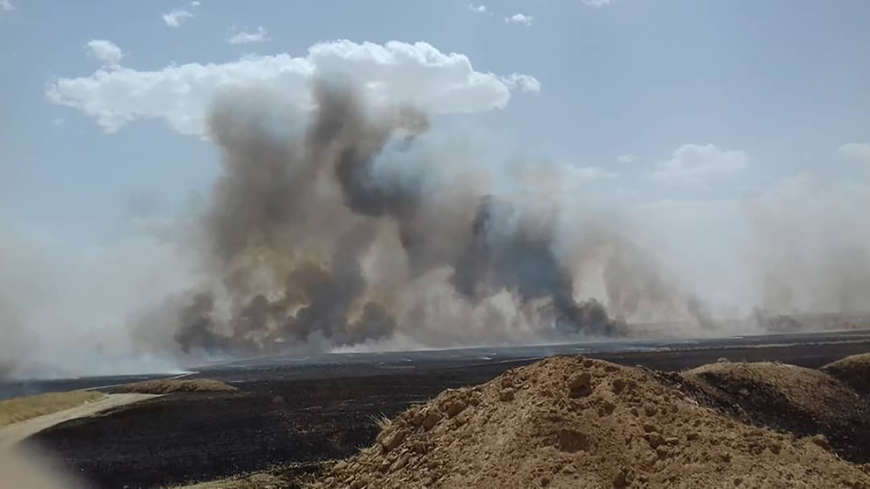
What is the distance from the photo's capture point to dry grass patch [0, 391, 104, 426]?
60.0 m

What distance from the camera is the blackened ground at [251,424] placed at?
117 feet

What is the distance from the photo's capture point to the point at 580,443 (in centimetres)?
1728

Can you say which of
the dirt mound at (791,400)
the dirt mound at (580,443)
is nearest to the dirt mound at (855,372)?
the dirt mound at (791,400)

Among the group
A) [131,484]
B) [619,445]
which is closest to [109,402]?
[131,484]

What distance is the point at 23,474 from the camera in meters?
36.4

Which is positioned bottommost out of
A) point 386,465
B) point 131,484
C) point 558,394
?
point 131,484

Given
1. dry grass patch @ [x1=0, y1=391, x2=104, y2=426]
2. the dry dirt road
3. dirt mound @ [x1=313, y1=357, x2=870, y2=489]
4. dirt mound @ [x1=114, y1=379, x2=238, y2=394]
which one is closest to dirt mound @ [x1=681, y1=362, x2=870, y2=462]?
dirt mound @ [x1=313, y1=357, x2=870, y2=489]

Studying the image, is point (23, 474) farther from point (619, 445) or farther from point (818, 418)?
point (818, 418)

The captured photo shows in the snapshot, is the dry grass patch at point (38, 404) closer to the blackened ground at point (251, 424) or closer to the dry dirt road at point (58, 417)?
the dry dirt road at point (58, 417)

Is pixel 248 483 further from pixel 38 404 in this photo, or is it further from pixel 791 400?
pixel 38 404

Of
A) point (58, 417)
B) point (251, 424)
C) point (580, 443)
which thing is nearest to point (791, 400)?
point (580, 443)

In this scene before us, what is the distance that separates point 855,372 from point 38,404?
61.1 m

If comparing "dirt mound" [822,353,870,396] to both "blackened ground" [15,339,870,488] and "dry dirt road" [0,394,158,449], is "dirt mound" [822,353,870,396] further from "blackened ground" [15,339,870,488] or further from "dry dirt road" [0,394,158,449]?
"dry dirt road" [0,394,158,449]

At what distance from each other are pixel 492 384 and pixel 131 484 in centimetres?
1915
